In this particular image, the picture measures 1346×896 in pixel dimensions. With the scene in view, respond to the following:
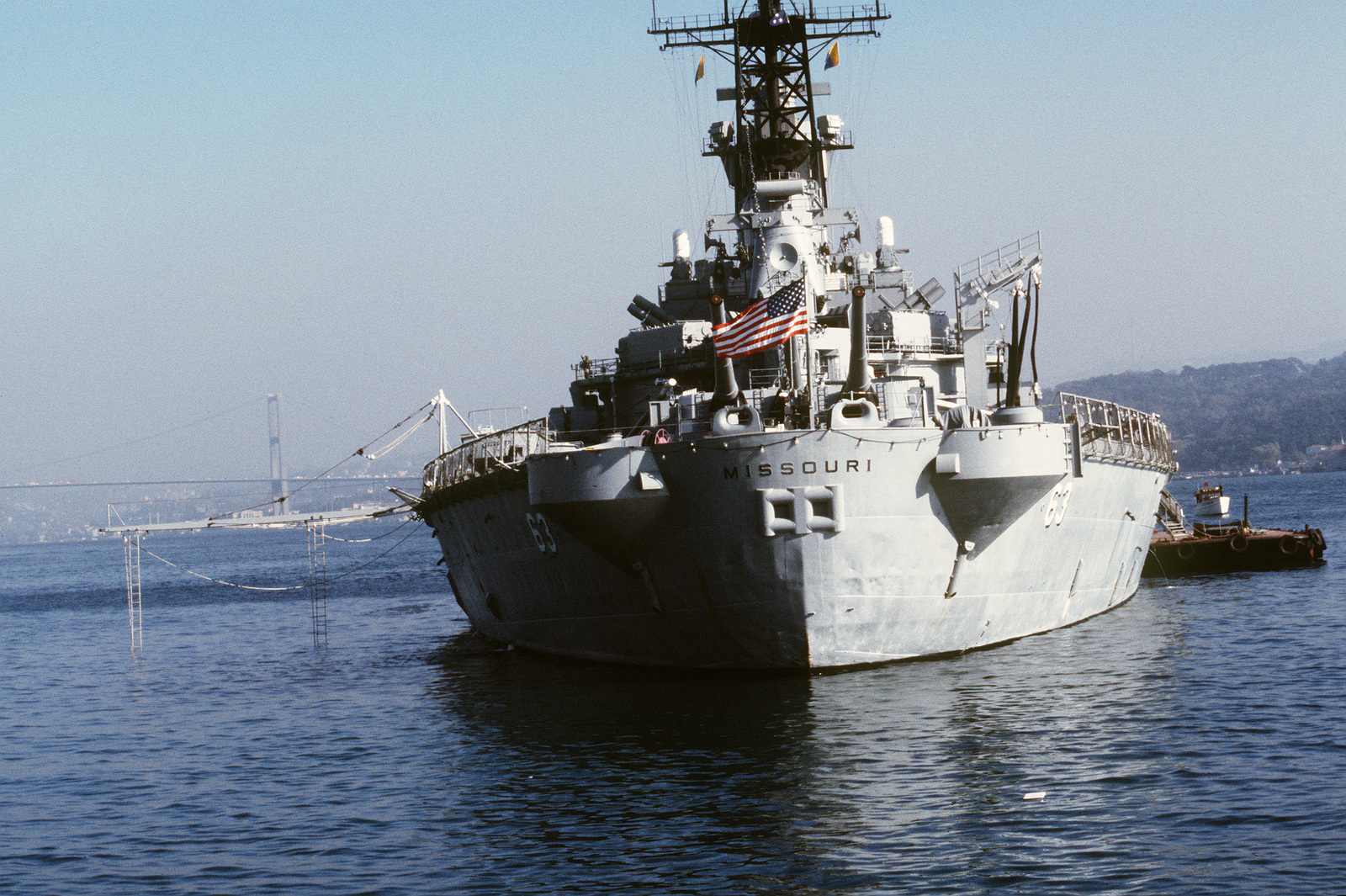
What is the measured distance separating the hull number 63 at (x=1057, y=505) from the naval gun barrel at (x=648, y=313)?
1176 cm

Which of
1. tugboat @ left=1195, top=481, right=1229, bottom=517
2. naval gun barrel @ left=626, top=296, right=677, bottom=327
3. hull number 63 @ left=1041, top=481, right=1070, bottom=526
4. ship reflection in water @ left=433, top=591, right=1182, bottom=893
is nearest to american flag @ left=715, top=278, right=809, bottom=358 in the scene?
ship reflection in water @ left=433, top=591, right=1182, bottom=893

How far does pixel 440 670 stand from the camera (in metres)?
30.3

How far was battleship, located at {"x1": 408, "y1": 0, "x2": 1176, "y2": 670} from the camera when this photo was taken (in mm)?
21812

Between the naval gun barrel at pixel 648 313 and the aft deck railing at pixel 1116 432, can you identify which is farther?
the naval gun barrel at pixel 648 313

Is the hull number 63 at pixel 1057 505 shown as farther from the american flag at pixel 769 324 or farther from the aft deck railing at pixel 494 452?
the aft deck railing at pixel 494 452

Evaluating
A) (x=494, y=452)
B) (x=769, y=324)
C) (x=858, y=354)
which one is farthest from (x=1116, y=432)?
(x=494, y=452)

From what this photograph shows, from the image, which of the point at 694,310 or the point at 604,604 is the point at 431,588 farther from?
the point at 604,604

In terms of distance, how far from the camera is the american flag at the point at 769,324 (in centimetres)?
2336

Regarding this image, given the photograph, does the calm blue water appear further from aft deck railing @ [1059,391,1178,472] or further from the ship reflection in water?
aft deck railing @ [1059,391,1178,472]

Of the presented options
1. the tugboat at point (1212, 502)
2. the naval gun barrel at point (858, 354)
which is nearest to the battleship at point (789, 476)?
the naval gun barrel at point (858, 354)

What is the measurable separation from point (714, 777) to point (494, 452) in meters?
13.6

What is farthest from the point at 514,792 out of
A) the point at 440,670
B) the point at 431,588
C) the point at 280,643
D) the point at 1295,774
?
the point at 431,588

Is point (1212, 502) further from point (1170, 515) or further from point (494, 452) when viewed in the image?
point (494, 452)

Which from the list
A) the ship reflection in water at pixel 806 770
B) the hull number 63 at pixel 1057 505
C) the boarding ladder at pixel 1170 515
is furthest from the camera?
the boarding ladder at pixel 1170 515
